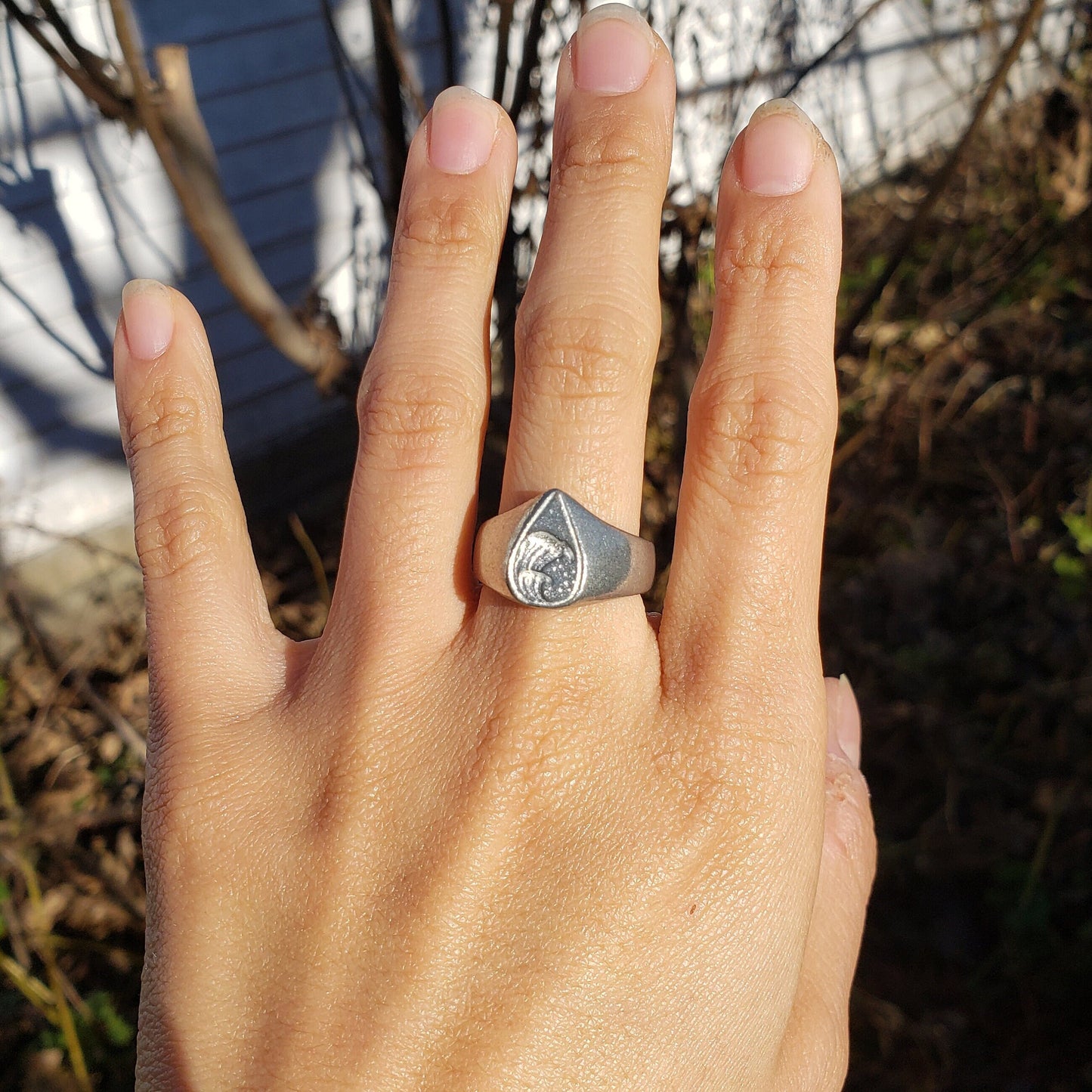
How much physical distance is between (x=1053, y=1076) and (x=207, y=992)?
6.93 ft

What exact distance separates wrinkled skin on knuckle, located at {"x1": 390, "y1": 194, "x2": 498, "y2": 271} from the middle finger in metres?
0.12

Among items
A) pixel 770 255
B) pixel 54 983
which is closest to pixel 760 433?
pixel 770 255

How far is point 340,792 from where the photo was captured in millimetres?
1337

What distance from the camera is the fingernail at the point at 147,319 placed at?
1.49m

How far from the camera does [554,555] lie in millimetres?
1266

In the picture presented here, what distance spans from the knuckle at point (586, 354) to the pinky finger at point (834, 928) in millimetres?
650

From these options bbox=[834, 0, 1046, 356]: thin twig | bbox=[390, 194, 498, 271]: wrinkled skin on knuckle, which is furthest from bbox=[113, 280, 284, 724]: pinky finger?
bbox=[834, 0, 1046, 356]: thin twig

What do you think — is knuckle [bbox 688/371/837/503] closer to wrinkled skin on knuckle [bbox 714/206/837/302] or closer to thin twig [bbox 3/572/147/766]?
wrinkled skin on knuckle [bbox 714/206/837/302]

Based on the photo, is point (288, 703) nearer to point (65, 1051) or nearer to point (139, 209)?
point (65, 1051)

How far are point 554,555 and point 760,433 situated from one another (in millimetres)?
390

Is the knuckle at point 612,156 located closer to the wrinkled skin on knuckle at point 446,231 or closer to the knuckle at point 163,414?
the wrinkled skin on knuckle at point 446,231

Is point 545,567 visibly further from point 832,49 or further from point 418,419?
point 832,49

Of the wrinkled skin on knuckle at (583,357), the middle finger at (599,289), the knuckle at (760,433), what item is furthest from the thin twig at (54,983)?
the knuckle at (760,433)

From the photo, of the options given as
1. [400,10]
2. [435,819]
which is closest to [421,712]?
[435,819]
